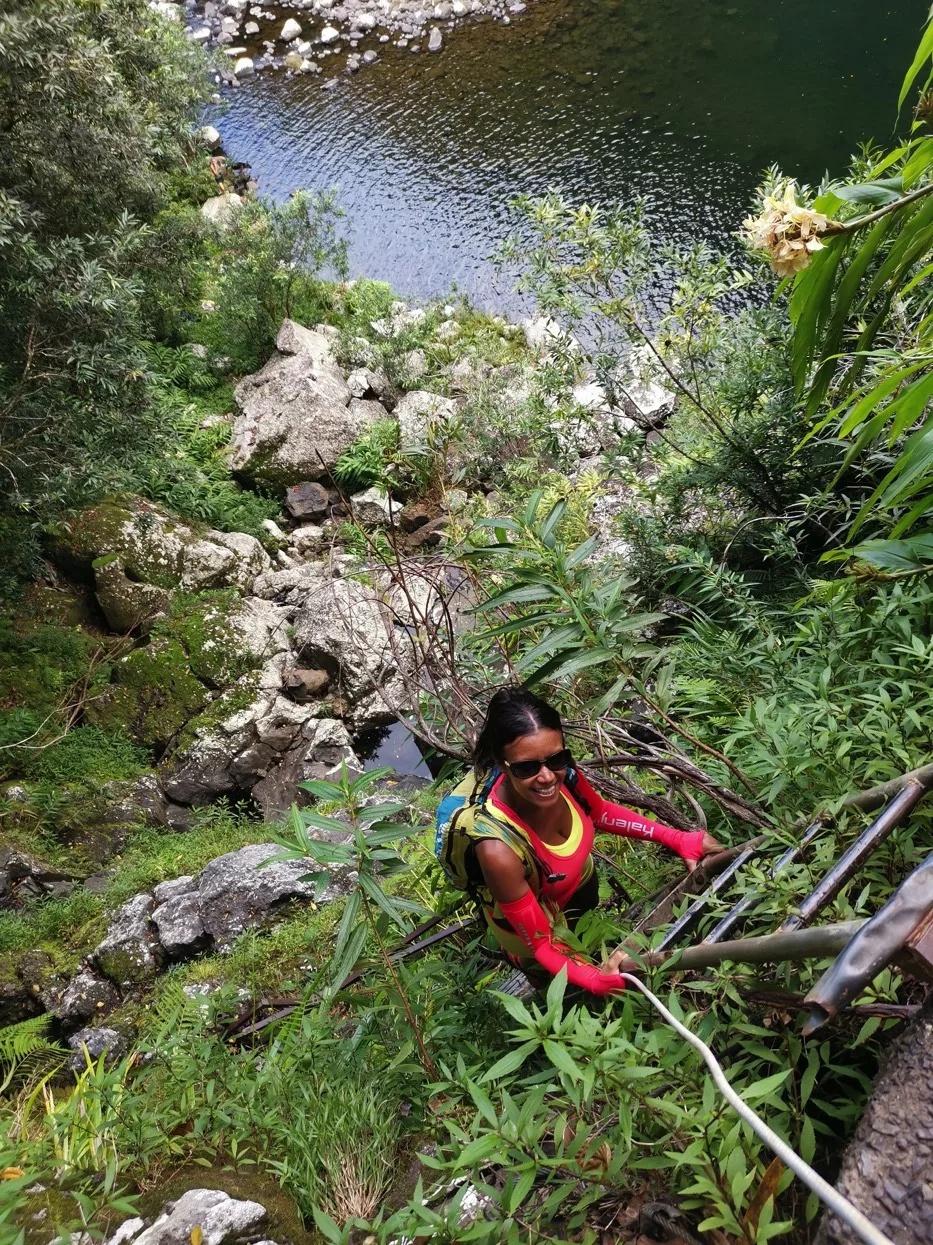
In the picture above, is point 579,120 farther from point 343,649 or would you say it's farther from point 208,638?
point 208,638

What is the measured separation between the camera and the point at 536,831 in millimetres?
2189

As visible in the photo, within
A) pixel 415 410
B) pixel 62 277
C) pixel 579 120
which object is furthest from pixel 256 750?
pixel 579 120

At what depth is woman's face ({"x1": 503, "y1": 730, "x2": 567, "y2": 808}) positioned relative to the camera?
2.04 m

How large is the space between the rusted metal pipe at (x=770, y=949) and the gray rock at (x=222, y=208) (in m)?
12.6

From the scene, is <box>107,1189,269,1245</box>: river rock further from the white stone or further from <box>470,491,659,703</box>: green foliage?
the white stone

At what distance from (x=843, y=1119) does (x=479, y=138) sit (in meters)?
16.6

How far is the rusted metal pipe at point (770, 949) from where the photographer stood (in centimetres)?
103

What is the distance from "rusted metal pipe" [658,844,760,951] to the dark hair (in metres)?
0.54

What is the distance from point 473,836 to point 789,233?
5.01 feet

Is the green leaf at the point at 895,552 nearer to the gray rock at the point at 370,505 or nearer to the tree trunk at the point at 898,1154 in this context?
the tree trunk at the point at 898,1154

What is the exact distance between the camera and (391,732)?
25.7 ft

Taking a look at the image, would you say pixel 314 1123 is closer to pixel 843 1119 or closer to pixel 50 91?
pixel 843 1119

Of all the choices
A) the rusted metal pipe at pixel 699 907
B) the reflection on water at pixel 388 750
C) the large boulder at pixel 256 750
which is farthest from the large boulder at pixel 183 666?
the rusted metal pipe at pixel 699 907

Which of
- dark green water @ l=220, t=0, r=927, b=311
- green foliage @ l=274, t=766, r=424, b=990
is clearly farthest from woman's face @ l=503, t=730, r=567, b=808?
dark green water @ l=220, t=0, r=927, b=311
